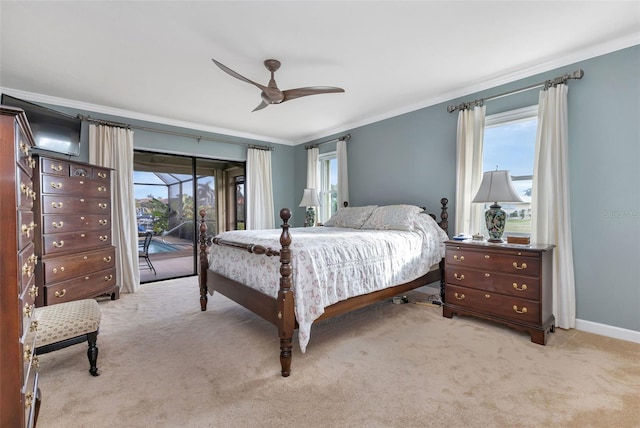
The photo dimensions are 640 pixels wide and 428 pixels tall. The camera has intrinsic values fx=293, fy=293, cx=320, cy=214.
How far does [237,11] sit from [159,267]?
449 centimetres

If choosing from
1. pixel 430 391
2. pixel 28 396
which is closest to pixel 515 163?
pixel 430 391

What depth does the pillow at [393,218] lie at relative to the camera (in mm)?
3441

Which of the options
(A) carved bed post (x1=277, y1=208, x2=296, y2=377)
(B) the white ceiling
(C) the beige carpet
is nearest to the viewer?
(C) the beige carpet

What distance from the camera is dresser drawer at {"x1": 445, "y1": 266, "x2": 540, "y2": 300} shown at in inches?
98.2

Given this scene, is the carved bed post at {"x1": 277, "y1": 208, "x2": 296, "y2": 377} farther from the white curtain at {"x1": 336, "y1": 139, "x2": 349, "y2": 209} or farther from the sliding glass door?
the sliding glass door

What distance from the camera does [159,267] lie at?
517 cm

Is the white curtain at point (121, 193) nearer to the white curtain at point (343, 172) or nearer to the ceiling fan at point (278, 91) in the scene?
the ceiling fan at point (278, 91)

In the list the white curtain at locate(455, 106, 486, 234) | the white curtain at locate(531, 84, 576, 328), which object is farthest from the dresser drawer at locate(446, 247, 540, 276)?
the white curtain at locate(455, 106, 486, 234)

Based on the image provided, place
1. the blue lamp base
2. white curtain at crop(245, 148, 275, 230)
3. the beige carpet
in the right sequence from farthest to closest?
white curtain at crop(245, 148, 275, 230), the blue lamp base, the beige carpet

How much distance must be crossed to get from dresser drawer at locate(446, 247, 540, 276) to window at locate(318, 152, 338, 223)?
2823mm

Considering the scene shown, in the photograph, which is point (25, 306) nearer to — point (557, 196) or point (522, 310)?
point (522, 310)

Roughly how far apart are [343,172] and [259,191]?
1671mm

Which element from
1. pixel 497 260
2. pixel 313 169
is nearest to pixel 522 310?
pixel 497 260

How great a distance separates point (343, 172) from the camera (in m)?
5.00
